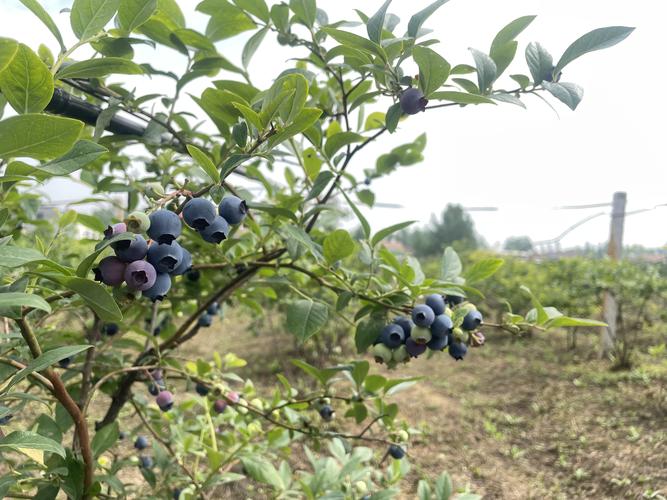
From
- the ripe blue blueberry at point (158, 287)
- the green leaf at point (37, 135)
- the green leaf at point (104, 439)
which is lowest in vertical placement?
the green leaf at point (104, 439)

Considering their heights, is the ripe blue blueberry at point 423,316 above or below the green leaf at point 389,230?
below

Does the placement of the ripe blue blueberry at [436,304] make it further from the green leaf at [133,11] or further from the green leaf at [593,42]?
the green leaf at [133,11]

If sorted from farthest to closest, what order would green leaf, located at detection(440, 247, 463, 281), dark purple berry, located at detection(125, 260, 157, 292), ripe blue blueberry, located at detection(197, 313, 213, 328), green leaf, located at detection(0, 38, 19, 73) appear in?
ripe blue blueberry, located at detection(197, 313, 213, 328), green leaf, located at detection(440, 247, 463, 281), dark purple berry, located at detection(125, 260, 157, 292), green leaf, located at detection(0, 38, 19, 73)

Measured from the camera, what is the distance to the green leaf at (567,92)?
1.90ft

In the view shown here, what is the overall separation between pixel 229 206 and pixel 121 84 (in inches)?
22.8

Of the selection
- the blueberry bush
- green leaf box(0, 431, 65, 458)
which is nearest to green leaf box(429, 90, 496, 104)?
the blueberry bush

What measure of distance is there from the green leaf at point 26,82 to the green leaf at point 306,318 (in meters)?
0.49

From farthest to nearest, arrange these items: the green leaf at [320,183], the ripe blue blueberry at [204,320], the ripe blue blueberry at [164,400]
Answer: the ripe blue blueberry at [204,320] → the ripe blue blueberry at [164,400] → the green leaf at [320,183]

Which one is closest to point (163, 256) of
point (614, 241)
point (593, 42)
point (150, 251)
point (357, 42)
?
point (150, 251)

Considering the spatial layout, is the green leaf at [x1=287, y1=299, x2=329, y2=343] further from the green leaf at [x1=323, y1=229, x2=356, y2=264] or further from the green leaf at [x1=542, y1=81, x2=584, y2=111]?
the green leaf at [x1=542, y1=81, x2=584, y2=111]

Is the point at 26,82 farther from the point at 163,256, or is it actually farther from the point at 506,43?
the point at 506,43

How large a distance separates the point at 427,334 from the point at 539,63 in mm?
428

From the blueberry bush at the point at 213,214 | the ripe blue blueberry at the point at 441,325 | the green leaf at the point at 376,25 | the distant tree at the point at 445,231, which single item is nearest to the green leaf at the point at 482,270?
the blueberry bush at the point at 213,214

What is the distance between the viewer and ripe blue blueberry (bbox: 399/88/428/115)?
616 millimetres
